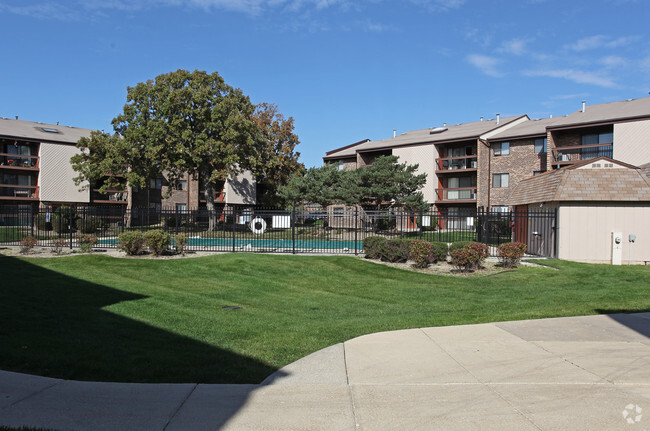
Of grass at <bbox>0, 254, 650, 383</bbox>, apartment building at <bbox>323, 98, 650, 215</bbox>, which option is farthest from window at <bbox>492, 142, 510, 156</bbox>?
grass at <bbox>0, 254, 650, 383</bbox>

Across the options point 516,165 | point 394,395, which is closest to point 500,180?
point 516,165

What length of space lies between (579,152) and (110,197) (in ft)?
148

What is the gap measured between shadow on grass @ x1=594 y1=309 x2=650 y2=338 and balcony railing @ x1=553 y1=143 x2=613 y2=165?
31.0m

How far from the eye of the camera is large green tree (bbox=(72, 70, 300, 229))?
116 ft

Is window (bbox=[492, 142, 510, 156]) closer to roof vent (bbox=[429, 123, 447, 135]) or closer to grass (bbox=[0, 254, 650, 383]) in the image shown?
roof vent (bbox=[429, 123, 447, 135])

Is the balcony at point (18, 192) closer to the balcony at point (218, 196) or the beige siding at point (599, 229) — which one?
the balcony at point (218, 196)

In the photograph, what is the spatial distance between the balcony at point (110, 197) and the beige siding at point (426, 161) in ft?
94.4

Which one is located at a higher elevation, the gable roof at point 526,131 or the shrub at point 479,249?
the gable roof at point 526,131

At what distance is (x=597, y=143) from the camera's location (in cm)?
3741

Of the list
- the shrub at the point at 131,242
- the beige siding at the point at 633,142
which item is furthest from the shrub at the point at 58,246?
the beige siding at the point at 633,142

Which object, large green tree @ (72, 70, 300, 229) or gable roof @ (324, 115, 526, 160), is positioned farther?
gable roof @ (324, 115, 526, 160)

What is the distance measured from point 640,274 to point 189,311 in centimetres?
1421

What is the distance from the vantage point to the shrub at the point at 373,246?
62.9 feet

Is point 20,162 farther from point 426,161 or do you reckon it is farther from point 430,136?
point 430,136
